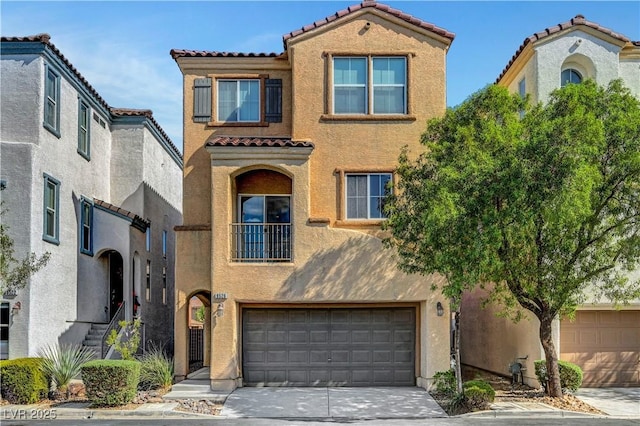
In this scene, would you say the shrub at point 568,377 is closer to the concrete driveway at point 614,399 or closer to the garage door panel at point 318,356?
the concrete driveway at point 614,399

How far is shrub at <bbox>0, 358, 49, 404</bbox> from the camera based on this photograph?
16.5m

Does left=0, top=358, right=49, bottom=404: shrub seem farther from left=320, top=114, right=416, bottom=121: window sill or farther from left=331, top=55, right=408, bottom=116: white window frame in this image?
left=331, top=55, right=408, bottom=116: white window frame

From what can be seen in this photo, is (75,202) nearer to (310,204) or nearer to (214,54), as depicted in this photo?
(214,54)

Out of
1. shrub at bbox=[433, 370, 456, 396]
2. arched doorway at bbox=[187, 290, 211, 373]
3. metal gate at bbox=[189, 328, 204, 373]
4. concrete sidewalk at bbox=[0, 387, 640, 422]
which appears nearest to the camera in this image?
concrete sidewalk at bbox=[0, 387, 640, 422]

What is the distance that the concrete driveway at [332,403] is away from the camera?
16.1 metres

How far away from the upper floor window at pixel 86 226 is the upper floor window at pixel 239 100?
576 centimetres

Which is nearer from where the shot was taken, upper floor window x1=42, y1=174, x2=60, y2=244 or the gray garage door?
upper floor window x1=42, y1=174, x2=60, y2=244

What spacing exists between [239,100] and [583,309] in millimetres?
11812

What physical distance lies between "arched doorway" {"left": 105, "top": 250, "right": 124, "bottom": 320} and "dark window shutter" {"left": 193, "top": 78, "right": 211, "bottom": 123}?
21.8ft

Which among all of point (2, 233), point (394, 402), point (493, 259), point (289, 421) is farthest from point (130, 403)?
point (493, 259)

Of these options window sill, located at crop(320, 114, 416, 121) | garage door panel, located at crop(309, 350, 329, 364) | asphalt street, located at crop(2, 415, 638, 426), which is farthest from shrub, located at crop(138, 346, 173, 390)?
window sill, located at crop(320, 114, 416, 121)

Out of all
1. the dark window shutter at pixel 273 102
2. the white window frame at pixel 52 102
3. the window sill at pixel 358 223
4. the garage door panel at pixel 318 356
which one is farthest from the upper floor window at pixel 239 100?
the garage door panel at pixel 318 356

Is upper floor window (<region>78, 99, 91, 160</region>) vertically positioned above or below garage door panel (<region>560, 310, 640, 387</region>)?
above

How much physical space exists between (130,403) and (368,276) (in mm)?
6950
